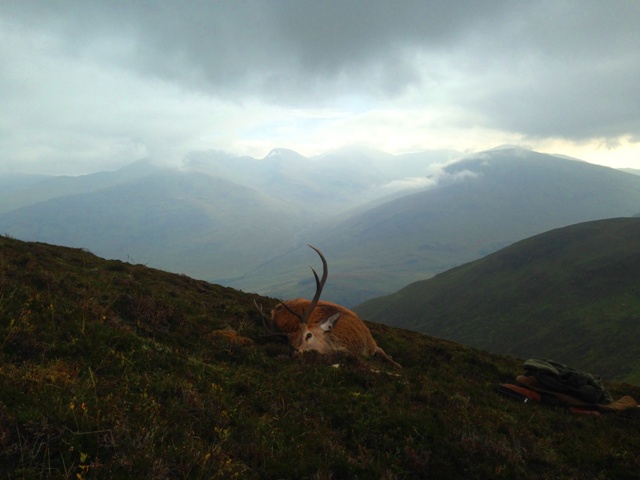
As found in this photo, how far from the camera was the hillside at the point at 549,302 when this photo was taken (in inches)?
2781

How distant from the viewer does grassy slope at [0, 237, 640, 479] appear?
4094mm

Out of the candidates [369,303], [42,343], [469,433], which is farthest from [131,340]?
[369,303]

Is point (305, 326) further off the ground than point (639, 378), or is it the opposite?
point (305, 326)

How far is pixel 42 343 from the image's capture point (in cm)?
590

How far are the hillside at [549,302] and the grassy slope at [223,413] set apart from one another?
4678 cm

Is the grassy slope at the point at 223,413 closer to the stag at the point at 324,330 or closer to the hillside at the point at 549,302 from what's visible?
the stag at the point at 324,330

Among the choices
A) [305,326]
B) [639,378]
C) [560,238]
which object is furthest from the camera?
[560,238]

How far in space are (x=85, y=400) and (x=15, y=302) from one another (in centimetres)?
393

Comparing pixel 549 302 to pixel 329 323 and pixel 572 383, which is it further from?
pixel 329 323

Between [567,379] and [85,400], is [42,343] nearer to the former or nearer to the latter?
[85,400]

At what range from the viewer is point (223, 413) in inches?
214

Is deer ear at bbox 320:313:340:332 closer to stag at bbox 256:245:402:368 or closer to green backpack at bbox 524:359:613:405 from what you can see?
stag at bbox 256:245:402:368

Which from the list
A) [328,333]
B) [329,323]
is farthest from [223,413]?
[329,323]

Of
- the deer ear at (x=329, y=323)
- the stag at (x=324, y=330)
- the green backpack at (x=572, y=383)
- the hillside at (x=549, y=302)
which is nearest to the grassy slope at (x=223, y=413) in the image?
the green backpack at (x=572, y=383)
